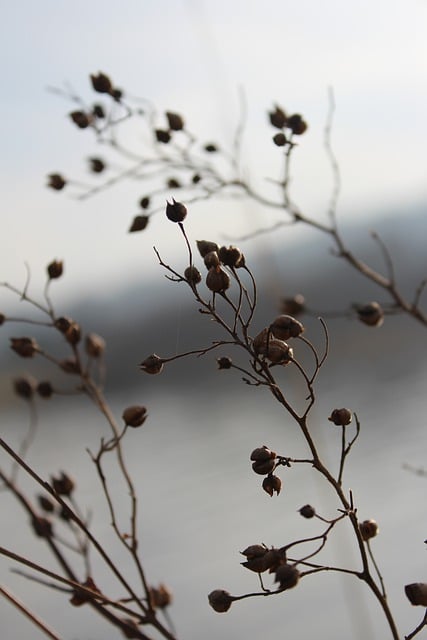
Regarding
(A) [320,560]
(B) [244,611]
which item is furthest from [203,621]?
(A) [320,560]

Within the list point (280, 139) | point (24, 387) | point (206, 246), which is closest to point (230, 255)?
point (206, 246)

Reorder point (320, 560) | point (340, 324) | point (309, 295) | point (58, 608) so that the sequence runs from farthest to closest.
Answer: point (340, 324), point (309, 295), point (58, 608), point (320, 560)

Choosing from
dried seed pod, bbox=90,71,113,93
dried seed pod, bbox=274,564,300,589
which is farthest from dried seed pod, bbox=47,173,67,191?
dried seed pod, bbox=274,564,300,589

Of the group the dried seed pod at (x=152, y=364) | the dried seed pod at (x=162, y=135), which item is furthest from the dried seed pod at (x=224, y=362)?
the dried seed pod at (x=162, y=135)

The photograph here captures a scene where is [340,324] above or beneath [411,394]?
above

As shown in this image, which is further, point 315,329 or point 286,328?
point 315,329

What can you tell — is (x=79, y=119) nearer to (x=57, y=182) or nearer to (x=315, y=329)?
(x=57, y=182)

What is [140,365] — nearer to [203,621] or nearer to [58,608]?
[203,621]
